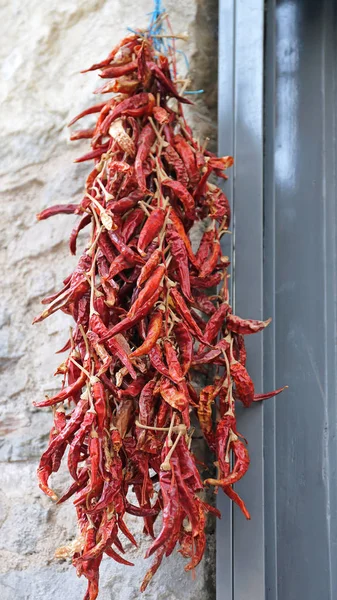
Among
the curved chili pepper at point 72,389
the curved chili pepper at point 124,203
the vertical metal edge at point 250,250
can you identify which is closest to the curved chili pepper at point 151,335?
the curved chili pepper at point 72,389

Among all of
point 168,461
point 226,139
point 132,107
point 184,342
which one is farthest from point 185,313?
point 226,139

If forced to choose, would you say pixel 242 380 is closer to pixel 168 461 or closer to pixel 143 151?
pixel 168 461

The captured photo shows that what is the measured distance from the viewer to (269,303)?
1.35 m

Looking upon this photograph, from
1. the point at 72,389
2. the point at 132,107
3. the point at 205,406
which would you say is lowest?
the point at 205,406

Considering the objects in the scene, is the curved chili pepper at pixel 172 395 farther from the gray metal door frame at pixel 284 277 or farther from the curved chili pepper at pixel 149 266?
the gray metal door frame at pixel 284 277

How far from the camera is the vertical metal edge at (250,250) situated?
3.89 ft

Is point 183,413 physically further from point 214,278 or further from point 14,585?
point 14,585

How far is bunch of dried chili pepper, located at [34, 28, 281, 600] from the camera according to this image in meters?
0.99

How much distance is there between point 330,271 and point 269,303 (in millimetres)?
180

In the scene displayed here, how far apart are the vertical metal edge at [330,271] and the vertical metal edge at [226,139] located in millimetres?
237

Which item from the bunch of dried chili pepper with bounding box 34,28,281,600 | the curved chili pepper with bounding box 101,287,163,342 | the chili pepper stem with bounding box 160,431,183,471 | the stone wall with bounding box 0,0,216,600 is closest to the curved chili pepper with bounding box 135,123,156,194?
the bunch of dried chili pepper with bounding box 34,28,281,600

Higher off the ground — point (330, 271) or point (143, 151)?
point (143, 151)

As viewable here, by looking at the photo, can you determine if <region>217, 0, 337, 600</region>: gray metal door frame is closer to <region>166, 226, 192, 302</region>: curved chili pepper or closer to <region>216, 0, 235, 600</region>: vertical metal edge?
<region>216, 0, 235, 600</region>: vertical metal edge

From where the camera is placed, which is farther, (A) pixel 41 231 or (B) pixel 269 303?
(A) pixel 41 231
